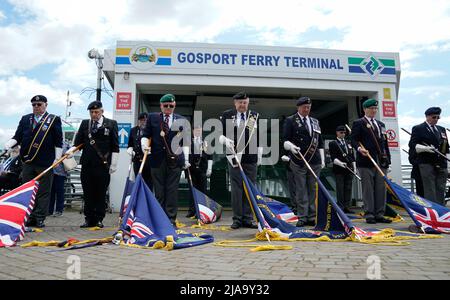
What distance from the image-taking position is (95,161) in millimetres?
4832

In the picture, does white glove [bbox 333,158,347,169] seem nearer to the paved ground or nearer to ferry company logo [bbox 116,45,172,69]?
the paved ground

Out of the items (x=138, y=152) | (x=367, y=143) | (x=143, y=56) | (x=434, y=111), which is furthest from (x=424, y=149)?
(x=143, y=56)

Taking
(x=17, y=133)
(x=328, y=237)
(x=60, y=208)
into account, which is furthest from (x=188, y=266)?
(x=60, y=208)

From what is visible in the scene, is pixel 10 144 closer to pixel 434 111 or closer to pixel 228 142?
pixel 228 142

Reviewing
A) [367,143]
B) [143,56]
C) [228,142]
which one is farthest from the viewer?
[143,56]

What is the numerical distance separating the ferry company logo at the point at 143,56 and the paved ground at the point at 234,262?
6.07m

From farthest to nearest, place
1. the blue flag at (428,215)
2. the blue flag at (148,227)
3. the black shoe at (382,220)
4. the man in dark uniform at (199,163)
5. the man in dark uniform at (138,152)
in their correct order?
1. the man in dark uniform at (199,163)
2. the man in dark uniform at (138,152)
3. the black shoe at (382,220)
4. the blue flag at (428,215)
5. the blue flag at (148,227)

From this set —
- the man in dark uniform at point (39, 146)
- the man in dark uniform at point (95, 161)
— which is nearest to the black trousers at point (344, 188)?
the man in dark uniform at point (95, 161)

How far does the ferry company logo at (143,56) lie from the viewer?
8.23 m

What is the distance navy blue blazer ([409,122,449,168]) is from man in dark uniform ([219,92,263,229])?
2.83 metres

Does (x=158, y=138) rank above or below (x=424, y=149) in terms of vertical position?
above

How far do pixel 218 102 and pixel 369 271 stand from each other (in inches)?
358

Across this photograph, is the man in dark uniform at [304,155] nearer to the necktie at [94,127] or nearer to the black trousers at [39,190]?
the necktie at [94,127]

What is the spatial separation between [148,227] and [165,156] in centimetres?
146
